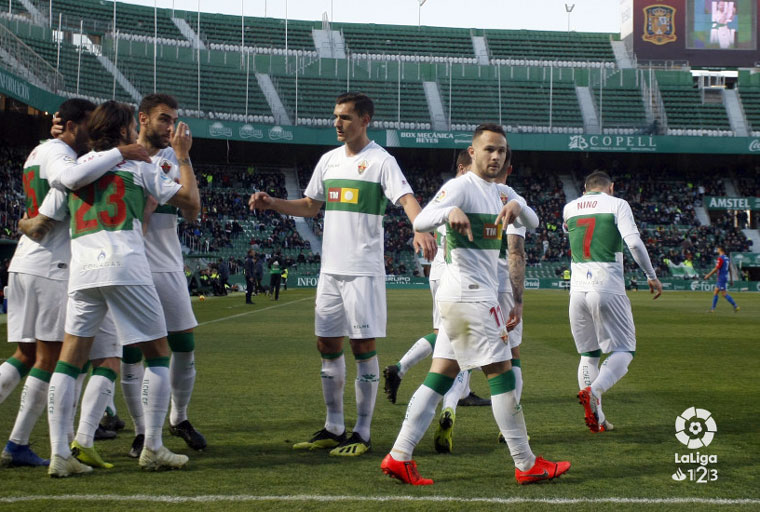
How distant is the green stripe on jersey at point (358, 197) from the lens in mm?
6059

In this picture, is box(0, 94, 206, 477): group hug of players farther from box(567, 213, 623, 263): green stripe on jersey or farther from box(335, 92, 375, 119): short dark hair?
box(567, 213, 623, 263): green stripe on jersey

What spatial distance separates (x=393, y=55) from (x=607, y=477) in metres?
57.7

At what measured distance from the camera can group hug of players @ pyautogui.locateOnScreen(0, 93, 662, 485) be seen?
4.96 meters

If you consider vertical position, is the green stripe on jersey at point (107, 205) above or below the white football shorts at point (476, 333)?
above

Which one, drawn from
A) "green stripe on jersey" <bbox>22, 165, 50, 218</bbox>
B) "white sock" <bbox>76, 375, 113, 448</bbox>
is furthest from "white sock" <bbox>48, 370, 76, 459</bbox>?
"green stripe on jersey" <bbox>22, 165, 50, 218</bbox>

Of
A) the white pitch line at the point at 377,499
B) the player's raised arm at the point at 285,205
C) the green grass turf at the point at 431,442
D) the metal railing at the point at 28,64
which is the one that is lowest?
the green grass turf at the point at 431,442

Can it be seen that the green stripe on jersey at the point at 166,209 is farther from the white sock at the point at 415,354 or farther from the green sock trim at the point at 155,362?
the white sock at the point at 415,354

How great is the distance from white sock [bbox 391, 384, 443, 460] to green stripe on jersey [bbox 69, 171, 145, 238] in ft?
6.63

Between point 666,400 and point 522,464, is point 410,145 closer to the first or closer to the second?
point 666,400

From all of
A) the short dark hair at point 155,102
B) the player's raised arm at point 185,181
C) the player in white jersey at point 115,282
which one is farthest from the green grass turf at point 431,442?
the short dark hair at point 155,102

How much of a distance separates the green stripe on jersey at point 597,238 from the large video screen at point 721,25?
181ft

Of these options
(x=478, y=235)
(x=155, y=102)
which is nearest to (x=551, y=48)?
(x=155, y=102)

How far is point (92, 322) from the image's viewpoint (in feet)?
16.7

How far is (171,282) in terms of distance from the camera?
5875 mm
